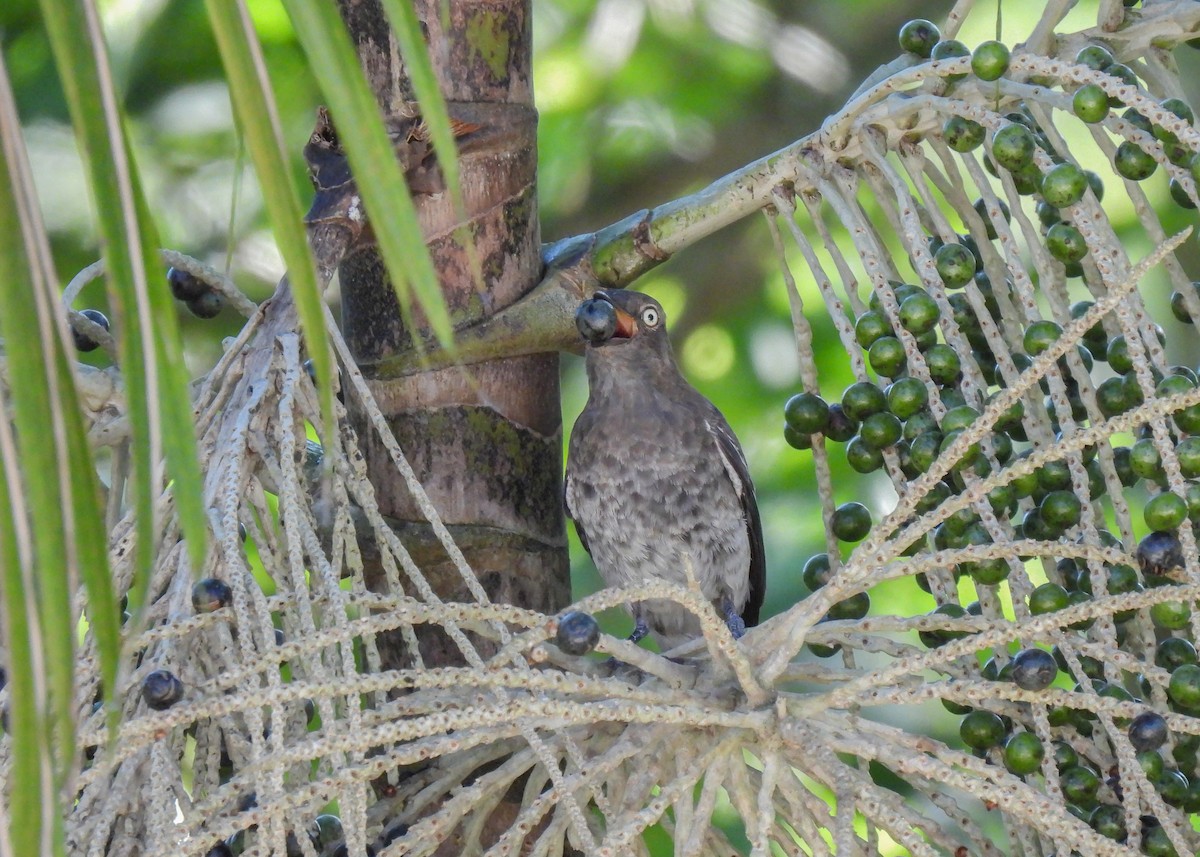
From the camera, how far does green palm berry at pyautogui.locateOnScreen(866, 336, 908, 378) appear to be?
5.57 feet

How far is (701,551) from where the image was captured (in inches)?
105

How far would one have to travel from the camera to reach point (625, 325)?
2641 mm

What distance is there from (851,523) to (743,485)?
90 centimetres

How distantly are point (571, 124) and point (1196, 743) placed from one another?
2598mm

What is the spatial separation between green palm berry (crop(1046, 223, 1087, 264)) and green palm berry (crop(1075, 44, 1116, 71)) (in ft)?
0.58

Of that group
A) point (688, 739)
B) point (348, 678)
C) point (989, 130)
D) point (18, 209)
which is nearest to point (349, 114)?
point (18, 209)

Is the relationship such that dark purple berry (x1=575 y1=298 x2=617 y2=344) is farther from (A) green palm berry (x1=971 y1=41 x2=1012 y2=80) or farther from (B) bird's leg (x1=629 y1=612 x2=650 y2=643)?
(B) bird's leg (x1=629 y1=612 x2=650 y2=643)

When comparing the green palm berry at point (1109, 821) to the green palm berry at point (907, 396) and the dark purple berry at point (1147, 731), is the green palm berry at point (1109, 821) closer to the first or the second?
the dark purple berry at point (1147, 731)

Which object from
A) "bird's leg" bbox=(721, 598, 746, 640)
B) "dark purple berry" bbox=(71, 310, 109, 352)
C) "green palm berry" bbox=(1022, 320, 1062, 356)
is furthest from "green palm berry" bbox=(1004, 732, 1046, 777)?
"dark purple berry" bbox=(71, 310, 109, 352)

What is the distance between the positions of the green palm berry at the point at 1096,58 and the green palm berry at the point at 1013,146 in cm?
11

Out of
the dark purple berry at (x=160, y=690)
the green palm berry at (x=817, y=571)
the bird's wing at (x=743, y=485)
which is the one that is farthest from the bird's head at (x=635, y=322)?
the dark purple berry at (x=160, y=690)

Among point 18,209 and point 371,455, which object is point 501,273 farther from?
point 18,209

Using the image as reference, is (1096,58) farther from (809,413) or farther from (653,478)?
(653,478)

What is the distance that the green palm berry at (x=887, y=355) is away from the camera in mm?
1696
